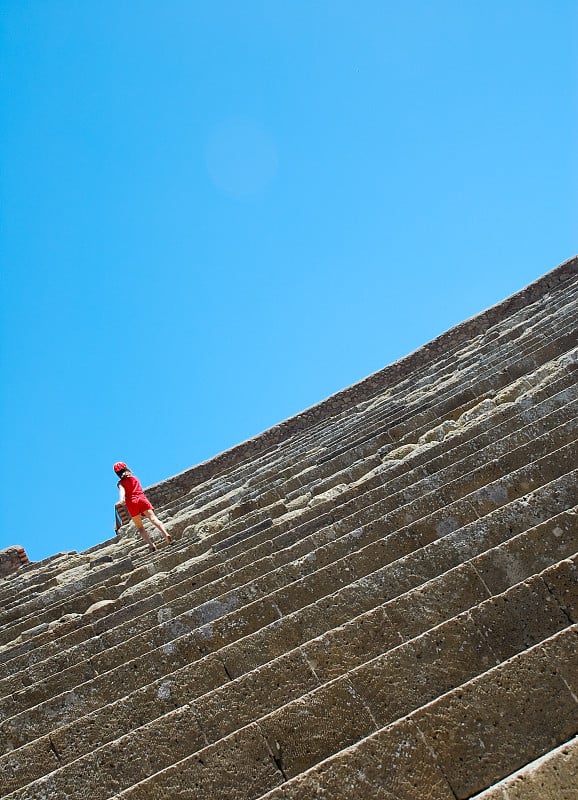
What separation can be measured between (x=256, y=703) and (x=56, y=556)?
6597 mm

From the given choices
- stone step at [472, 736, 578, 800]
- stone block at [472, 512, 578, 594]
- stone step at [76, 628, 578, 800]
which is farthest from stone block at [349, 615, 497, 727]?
stone step at [472, 736, 578, 800]

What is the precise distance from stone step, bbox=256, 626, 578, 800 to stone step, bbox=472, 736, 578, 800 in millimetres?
158

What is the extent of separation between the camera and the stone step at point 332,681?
2.15 m

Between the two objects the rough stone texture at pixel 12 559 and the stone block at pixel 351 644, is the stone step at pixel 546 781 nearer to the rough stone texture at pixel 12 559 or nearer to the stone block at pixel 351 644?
the stone block at pixel 351 644

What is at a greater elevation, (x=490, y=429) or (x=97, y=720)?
(x=490, y=429)

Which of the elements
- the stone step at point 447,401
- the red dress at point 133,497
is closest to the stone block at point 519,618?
the stone step at point 447,401

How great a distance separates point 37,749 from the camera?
2.73m

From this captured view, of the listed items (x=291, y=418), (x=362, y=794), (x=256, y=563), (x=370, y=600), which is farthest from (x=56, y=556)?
(x=362, y=794)

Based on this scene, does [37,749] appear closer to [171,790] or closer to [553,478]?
[171,790]

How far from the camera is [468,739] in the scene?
188 centimetres

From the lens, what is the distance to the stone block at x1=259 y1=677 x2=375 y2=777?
210 cm

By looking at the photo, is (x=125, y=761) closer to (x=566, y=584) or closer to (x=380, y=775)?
(x=380, y=775)

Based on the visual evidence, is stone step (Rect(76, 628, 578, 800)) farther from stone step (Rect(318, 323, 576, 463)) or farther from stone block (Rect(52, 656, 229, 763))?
stone step (Rect(318, 323, 576, 463))

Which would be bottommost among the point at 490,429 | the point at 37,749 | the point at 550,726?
the point at 550,726
